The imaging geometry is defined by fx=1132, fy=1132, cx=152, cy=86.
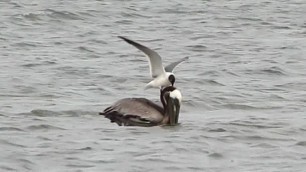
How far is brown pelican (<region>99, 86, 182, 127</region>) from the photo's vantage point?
1377 cm

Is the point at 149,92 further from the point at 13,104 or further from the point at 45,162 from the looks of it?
the point at 45,162

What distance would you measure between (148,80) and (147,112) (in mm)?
4169

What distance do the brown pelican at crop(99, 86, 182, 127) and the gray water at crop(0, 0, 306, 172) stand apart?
22 centimetres

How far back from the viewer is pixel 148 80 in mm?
18016

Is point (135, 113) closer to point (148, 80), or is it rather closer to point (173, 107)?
point (173, 107)

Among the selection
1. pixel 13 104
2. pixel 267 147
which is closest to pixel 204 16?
pixel 13 104

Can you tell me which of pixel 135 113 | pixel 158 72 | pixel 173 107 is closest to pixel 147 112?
pixel 135 113

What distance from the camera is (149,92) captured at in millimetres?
17000

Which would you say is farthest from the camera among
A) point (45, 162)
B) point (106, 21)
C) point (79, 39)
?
point (106, 21)

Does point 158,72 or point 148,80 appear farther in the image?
point 148,80

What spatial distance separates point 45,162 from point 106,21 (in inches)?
568

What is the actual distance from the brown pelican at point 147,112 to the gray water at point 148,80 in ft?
0.71

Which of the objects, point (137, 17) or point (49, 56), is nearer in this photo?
point (49, 56)

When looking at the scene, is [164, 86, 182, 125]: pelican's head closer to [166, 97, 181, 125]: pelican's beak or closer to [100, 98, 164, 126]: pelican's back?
[166, 97, 181, 125]: pelican's beak
